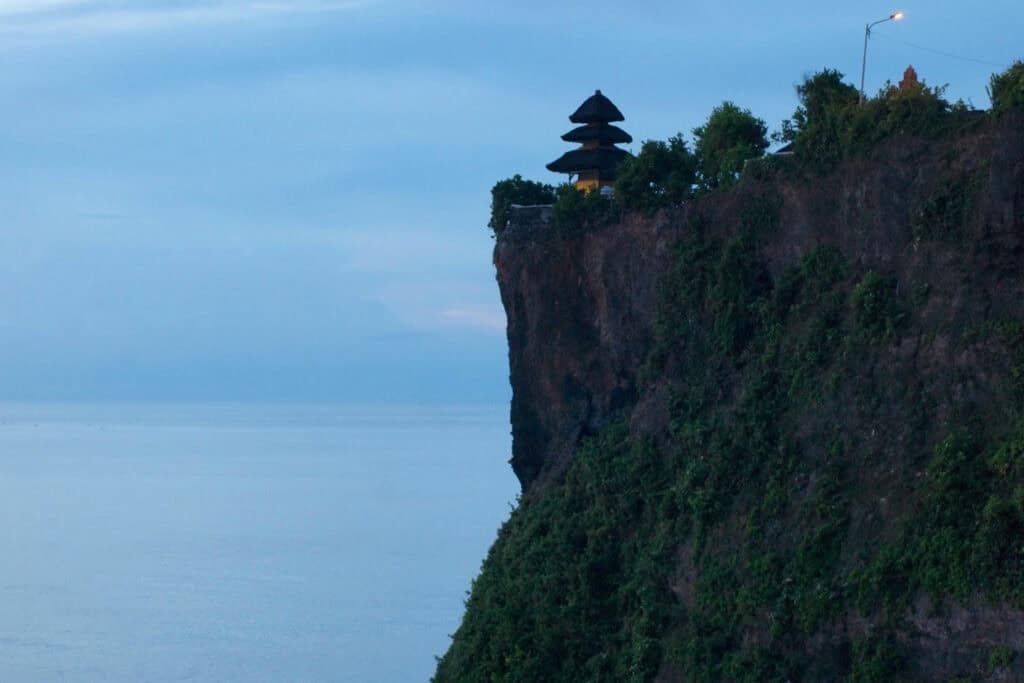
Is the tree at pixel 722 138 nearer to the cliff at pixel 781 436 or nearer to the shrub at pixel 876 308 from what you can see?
the cliff at pixel 781 436

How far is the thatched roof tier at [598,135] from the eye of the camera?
32.4 metres

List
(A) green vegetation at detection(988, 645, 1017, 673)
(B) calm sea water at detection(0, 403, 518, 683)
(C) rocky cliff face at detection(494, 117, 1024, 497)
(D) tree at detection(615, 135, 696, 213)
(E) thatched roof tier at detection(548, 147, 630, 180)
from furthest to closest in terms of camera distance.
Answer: (B) calm sea water at detection(0, 403, 518, 683)
(E) thatched roof tier at detection(548, 147, 630, 180)
(D) tree at detection(615, 135, 696, 213)
(C) rocky cliff face at detection(494, 117, 1024, 497)
(A) green vegetation at detection(988, 645, 1017, 673)

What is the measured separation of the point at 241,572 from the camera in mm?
64125

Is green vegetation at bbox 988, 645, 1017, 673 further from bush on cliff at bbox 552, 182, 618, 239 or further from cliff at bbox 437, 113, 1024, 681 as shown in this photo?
bush on cliff at bbox 552, 182, 618, 239

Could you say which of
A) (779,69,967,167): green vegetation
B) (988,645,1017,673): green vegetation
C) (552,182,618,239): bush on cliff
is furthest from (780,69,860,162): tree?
(988,645,1017,673): green vegetation

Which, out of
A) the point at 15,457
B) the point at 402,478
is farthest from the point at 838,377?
the point at 15,457

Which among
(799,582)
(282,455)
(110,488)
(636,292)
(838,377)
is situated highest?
(282,455)

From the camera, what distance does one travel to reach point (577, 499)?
27.7 metres

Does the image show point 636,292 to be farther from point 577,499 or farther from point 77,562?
point 77,562

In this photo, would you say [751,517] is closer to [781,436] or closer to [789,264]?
[781,436]

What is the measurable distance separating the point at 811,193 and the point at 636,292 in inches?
197

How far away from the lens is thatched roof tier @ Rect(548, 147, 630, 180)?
32.1 m

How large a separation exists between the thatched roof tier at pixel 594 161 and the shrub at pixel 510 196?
93 cm

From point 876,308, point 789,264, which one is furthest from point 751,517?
point 789,264
